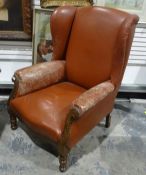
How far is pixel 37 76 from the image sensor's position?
1.90 meters

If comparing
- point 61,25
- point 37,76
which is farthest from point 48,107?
point 61,25

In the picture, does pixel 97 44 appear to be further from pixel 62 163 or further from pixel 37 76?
pixel 62 163

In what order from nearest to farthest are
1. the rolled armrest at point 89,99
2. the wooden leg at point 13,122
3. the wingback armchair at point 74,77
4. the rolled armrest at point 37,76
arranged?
1. the rolled armrest at point 89,99
2. the wingback armchair at point 74,77
3. the rolled armrest at point 37,76
4. the wooden leg at point 13,122

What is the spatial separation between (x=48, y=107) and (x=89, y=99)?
0.34 meters

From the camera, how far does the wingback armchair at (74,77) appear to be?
1681 mm

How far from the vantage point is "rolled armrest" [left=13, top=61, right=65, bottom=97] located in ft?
6.11

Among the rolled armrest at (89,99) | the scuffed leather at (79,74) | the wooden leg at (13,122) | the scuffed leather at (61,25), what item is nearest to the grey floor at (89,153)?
the wooden leg at (13,122)

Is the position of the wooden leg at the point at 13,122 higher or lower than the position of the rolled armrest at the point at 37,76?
lower

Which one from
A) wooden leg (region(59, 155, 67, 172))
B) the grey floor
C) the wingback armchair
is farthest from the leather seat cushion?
the grey floor

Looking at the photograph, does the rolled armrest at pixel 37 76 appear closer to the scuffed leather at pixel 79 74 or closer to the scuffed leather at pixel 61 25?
the scuffed leather at pixel 79 74

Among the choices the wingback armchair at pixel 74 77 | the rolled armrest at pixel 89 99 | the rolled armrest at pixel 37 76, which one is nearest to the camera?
the rolled armrest at pixel 89 99

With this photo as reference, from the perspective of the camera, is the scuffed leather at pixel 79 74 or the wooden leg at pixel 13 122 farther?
the wooden leg at pixel 13 122

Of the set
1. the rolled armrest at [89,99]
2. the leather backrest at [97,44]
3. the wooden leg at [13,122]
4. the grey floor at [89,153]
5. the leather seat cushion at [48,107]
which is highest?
the leather backrest at [97,44]

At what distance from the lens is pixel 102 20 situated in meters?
1.87
